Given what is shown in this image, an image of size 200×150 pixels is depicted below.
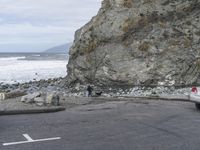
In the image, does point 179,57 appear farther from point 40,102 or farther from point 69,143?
point 69,143

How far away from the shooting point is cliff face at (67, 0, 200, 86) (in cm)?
2784

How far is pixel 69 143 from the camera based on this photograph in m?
9.12

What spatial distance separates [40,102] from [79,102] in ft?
6.88

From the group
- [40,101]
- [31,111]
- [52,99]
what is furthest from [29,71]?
[31,111]

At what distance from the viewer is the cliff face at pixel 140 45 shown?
27.8m

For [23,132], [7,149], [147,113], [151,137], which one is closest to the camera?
[7,149]

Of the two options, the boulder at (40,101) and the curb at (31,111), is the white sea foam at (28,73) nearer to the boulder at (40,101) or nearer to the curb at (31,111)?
the boulder at (40,101)

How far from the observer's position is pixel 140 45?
29156 mm

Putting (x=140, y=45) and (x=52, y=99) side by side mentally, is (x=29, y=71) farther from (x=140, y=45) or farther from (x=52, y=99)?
(x=52, y=99)

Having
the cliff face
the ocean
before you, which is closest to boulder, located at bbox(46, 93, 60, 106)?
the cliff face

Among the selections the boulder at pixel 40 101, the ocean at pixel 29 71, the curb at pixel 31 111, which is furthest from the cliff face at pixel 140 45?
the ocean at pixel 29 71

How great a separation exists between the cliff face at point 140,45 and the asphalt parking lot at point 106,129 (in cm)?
1298

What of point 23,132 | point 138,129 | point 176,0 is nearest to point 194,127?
point 138,129

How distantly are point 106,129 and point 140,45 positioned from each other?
744 inches
